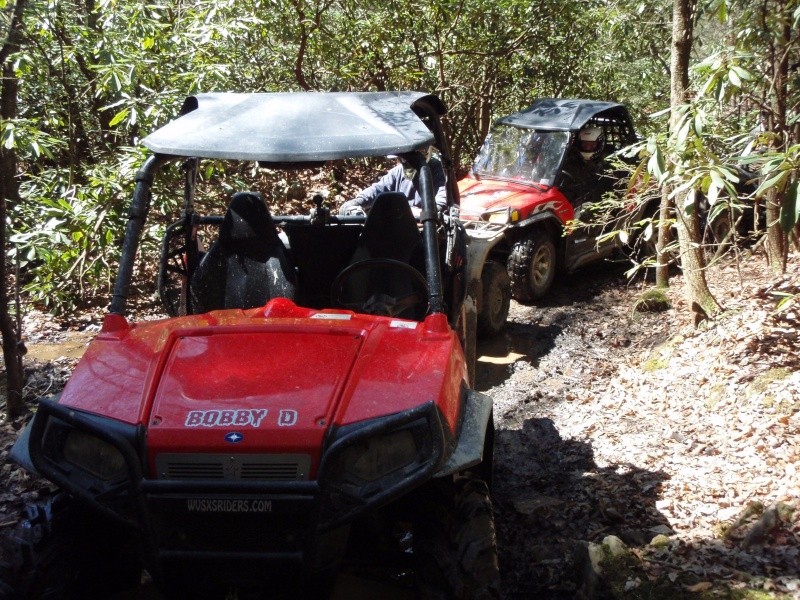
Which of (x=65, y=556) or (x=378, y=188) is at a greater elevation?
(x=378, y=188)

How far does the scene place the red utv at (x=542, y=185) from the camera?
342 inches

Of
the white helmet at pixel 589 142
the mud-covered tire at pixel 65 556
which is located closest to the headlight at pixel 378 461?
the mud-covered tire at pixel 65 556

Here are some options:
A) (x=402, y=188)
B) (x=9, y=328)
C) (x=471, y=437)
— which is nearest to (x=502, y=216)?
(x=402, y=188)

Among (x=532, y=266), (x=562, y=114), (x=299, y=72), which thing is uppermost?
(x=299, y=72)

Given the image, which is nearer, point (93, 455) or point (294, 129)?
point (93, 455)

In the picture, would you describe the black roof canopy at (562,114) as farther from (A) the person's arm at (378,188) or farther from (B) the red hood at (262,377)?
(B) the red hood at (262,377)

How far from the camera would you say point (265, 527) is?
284 centimetres

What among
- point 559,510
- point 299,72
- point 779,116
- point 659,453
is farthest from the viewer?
point 299,72

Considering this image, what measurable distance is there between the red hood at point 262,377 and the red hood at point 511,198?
5222mm

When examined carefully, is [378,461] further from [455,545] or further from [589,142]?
[589,142]

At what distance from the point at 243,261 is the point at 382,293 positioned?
0.72 metres

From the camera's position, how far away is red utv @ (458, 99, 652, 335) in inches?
342

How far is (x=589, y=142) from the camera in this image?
977 centimetres

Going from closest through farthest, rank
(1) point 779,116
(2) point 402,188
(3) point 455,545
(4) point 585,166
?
(3) point 455,545 → (1) point 779,116 → (2) point 402,188 → (4) point 585,166
